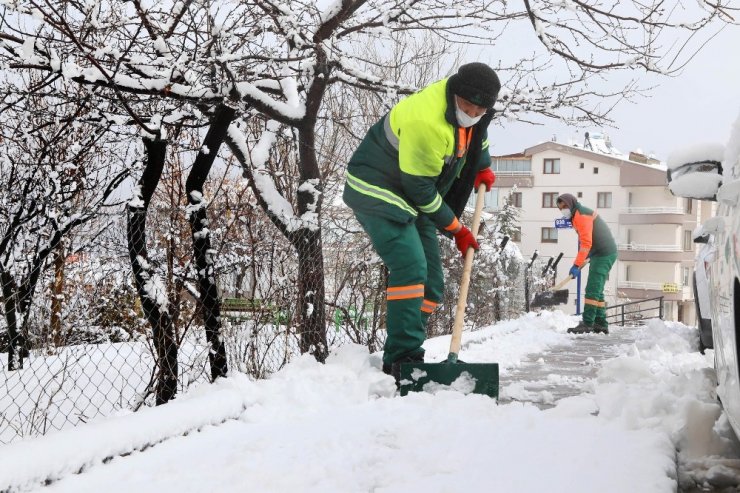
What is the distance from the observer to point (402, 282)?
3963mm

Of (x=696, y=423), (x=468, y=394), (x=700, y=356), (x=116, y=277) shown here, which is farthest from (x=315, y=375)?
(x=700, y=356)

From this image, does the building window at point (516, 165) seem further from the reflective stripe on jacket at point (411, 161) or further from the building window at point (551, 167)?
the reflective stripe on jacket at point (411, 161)

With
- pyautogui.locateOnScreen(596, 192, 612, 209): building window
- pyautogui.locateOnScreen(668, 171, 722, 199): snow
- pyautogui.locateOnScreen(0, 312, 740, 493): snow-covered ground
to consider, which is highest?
pyautogui.locateOnScreen(596, 192, 612, 209): building window

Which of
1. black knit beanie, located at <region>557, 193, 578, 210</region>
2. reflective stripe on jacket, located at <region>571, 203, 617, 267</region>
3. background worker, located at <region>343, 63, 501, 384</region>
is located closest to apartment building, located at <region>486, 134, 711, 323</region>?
black knit beanie, located at <region>557, 193, 578, 210</region>

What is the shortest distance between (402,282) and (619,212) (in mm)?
39234

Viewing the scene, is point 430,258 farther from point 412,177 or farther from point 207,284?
point 207,284

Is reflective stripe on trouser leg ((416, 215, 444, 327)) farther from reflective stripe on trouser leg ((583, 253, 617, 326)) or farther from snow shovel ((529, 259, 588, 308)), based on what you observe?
snow shovel ((529, 259, 588, 308))

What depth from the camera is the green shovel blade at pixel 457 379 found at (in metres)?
3.72

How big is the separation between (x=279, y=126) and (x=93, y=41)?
86.7 inches

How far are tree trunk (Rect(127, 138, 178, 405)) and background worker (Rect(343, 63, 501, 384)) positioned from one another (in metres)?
1.97

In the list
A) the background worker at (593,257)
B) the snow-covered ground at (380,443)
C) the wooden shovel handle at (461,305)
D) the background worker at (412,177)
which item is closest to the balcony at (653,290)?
the background worker at (593,257)

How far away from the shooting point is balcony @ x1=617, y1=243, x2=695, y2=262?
39.5 metres

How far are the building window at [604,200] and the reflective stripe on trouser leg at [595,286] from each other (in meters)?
33.7

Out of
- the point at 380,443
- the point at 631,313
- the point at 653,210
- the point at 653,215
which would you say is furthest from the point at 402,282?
the point at 653,210
